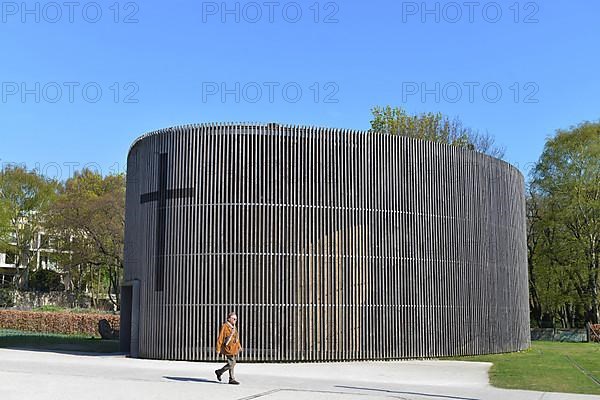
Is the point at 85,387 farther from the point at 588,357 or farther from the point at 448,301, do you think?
the point at 588,357

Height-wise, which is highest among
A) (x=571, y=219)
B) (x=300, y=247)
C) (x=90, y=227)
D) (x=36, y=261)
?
(x=90, y=227)

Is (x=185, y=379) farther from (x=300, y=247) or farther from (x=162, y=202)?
(x=162, y=202)

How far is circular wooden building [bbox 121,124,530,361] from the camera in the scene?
19.6 m

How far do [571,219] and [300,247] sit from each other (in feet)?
88.2

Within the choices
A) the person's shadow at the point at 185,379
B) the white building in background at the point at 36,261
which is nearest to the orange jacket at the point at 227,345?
the person's shadow at the point at 185,379

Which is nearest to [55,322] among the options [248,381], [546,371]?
[248,381]

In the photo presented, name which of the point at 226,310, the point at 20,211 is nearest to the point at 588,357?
the point at 226,310

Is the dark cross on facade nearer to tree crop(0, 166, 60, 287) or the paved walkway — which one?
the paved walkway

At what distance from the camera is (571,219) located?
41.3 meters

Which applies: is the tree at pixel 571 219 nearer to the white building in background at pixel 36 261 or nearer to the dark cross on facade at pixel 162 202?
the dark cross on facade at pixel 162 202

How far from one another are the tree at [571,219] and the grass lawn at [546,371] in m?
17.5

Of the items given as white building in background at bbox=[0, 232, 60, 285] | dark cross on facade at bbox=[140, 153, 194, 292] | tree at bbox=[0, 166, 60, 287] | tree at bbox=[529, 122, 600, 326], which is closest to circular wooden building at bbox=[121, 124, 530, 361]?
dark cross on facade at bbox=[140, 153, 194, 292]

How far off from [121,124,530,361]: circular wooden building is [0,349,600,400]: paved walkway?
3.34 feet

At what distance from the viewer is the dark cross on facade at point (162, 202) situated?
20.4m
